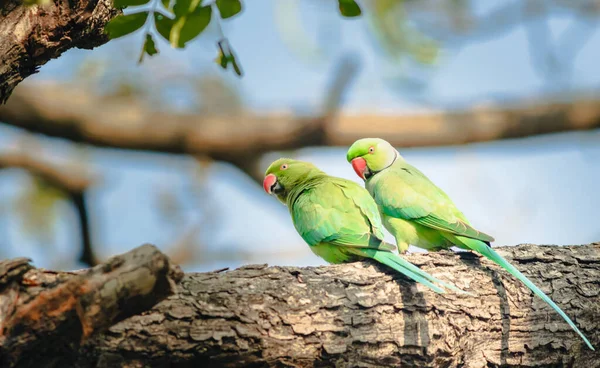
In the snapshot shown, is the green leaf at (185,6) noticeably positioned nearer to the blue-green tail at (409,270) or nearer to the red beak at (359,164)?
the blue-green tail at (409,270)

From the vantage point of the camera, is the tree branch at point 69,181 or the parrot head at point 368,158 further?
the tree branch at point 69,181

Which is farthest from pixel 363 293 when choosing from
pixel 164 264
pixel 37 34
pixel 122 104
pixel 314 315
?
pixel 122 104

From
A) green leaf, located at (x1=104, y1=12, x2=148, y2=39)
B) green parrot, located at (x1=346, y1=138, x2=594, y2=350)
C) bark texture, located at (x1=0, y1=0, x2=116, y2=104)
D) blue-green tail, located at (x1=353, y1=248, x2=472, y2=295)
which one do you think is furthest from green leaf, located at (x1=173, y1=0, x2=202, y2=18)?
green parrot, located at (x1=346, y1=138, x2=594, y2=350)

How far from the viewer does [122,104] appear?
731 centimetres

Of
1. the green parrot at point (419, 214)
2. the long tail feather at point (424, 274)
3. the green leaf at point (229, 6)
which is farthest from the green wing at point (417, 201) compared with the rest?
the green leaf at point (229, 6)

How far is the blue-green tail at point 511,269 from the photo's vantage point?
3355 millimetres

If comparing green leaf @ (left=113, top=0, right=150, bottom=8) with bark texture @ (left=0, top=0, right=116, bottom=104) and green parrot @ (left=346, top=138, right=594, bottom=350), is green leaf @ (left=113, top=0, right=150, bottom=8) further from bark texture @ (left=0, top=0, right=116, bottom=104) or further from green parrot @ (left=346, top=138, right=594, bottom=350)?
green parrot @ (left=346, top=138, right=594, bottom=350)

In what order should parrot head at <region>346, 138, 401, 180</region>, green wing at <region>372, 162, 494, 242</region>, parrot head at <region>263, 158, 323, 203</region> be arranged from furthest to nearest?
1. parrot head at <region>346, 138, 401, 180</region>
2. parrot head at <region>263, 158, 323, 203</region>
3. green wing at <region>372, 162, 494, 242</region>

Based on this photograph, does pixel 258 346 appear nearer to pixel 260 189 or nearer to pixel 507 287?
pixel 507 287

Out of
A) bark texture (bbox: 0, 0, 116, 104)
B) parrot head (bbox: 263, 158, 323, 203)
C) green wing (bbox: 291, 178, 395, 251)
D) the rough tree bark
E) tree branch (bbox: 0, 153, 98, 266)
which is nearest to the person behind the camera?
the rough tree bark

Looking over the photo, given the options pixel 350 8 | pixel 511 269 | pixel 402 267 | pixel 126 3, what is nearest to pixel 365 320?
pixel 402 267

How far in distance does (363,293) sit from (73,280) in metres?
1.35

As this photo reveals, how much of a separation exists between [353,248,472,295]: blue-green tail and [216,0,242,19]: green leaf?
5.26ft

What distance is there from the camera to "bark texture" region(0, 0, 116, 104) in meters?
3.06
